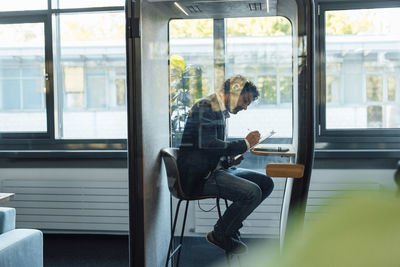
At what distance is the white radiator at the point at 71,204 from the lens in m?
3.82

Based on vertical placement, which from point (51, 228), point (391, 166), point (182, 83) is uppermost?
point (182, 83)

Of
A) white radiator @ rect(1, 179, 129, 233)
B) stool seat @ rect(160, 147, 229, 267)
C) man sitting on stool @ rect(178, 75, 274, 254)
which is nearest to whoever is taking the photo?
man sitting on stool @ rect(178, 75, 274, 254)

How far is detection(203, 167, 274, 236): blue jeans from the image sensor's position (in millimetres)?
2574

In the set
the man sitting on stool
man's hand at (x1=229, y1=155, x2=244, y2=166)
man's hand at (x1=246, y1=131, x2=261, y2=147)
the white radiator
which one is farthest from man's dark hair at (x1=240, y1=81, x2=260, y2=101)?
the white radiator

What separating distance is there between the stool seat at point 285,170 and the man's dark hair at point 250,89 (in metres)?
0.39

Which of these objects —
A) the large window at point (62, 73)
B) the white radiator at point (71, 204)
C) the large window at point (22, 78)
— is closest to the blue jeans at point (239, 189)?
the white radiator at point (71, 204)

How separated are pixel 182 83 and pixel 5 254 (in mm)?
1344

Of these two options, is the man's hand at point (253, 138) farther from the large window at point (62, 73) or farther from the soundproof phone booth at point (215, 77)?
the large window at point (62, 73)

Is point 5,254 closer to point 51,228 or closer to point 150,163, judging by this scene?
point 150,163

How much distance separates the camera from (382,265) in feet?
1.26

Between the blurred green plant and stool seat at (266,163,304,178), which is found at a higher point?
the blurred green plant

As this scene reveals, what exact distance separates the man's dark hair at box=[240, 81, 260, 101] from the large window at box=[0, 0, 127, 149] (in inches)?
68.6

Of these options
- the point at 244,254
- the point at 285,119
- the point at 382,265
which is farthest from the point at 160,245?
the point at 382,265

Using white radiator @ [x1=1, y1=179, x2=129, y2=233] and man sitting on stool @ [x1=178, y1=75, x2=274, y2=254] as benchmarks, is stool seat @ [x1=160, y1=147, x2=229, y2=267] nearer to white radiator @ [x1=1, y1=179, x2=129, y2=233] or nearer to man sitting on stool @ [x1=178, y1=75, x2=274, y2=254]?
man sitting on stool @ [x1=178, y1=75, x2=274, y2=254]
